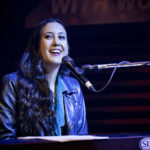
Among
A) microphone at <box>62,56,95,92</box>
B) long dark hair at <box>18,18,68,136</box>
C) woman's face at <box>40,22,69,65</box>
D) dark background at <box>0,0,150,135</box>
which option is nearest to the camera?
microphone at <box>62,56,95,92</box>

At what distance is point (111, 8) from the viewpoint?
2.82 m

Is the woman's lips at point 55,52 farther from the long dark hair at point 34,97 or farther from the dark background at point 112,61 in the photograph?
the dark background at point 112,61

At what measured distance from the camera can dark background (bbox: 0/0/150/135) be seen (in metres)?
2.87

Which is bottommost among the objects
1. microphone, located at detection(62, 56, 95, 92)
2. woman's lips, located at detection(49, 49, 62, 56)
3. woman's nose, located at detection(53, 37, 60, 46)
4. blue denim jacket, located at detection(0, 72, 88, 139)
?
blue denim jacket, located at detection(0, 72, 88, 139)

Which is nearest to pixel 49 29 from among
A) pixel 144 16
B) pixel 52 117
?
pixel 52 117

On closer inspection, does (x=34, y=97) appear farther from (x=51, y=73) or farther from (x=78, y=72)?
(x=78, y=72)

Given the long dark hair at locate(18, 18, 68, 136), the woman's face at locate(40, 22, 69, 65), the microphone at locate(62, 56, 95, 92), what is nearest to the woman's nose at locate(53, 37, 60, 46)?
the woman's face at locate(40, 22, 69, 65)

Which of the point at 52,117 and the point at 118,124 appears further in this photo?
the point at 118,124

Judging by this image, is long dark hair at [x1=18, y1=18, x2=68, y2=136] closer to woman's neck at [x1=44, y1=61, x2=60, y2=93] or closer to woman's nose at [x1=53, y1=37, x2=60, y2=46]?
woman's neck at [x1=44, y1=61, x2=60, y2=93]

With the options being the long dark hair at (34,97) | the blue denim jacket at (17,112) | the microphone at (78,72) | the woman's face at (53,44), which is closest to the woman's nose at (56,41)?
the woman's face at (53,44)

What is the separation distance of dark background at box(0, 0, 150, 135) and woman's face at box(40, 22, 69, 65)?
58cm

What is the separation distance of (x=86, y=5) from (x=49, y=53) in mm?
918

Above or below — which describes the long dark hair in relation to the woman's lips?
below

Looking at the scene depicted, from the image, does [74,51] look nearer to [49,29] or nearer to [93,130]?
[49,29]
